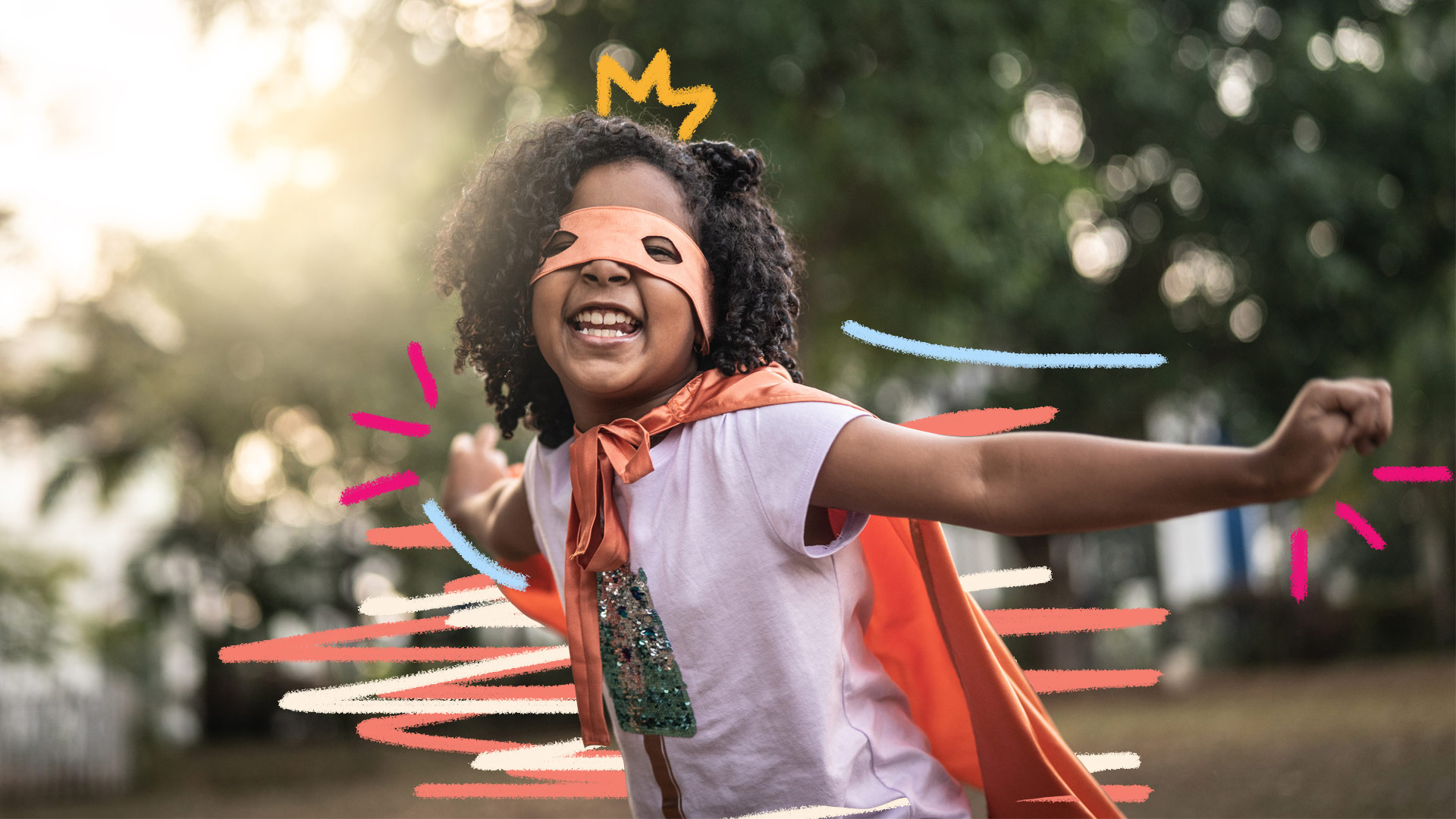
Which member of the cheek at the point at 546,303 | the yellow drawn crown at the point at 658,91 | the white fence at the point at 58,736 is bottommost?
the white fence at the point at 58,736

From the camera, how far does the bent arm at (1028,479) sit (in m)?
1.66

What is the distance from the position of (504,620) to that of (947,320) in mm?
7146

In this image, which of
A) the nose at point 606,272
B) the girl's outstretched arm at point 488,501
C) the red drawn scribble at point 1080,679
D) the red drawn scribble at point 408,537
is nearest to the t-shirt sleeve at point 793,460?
the nose at point 606,272

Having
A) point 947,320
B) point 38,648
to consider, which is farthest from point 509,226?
point 38,648

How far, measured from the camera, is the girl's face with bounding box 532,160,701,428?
217cm

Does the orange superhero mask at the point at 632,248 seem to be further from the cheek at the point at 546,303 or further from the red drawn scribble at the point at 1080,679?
the red drawn scribble at the point at 1080,679

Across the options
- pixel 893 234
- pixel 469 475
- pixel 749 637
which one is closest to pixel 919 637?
pixel 749 637

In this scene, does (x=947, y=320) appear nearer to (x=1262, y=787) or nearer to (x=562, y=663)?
(x=1262, y=787)

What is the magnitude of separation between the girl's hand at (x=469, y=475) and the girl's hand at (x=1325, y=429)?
2.06 metres

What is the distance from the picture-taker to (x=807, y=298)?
617 centimetres

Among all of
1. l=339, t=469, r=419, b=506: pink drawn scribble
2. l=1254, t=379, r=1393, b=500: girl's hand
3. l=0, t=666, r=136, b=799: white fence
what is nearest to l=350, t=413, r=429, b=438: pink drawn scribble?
l=339, t=469, r=419, b=506: pink drawn scribble

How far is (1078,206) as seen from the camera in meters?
13.0

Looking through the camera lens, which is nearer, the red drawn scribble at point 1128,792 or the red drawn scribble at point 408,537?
the red drawn scribble at point 1128,792

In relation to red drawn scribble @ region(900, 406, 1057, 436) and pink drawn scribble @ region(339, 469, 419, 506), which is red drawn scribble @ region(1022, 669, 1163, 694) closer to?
red drawn scribble @ region(900, 406, 1057, 436)
